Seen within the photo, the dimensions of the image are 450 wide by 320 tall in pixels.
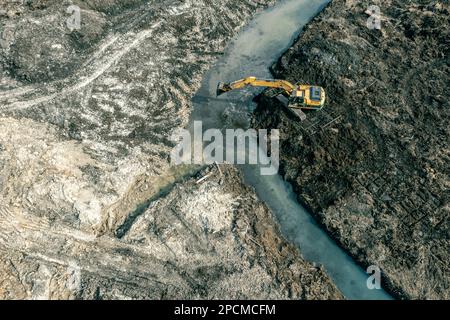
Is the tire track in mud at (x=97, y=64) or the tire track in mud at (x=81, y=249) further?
the tire track in mud at (x=97, y=64)

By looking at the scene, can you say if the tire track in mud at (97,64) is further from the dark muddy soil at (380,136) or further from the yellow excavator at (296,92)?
the dark muddy soil at (380,136)

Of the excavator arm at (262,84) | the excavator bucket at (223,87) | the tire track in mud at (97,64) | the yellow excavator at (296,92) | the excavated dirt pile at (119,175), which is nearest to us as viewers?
the excavated dirt pile at (119,175)

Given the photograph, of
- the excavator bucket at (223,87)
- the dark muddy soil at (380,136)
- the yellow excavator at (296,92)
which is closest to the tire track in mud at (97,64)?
the excavator bucket at (223,87)

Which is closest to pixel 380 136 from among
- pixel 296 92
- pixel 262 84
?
pixel 296 92

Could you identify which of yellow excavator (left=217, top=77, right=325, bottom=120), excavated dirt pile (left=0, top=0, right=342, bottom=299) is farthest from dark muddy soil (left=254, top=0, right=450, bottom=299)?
excavated dirt pile (left=0, top=0, right=342, bottom=299)

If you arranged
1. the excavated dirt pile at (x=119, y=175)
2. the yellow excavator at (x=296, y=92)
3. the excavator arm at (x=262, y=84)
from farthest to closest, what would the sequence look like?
1. the excavator arm at (x=262, y=84)
2. the yellow excavator at (x=296, y=92)
3. the excavated dirt pile at (x=119, y=175)

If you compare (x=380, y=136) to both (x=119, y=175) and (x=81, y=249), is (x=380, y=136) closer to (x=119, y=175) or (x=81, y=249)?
(x=119, y=175)

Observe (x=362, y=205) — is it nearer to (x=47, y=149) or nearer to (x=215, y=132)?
(x=215, y=132)
